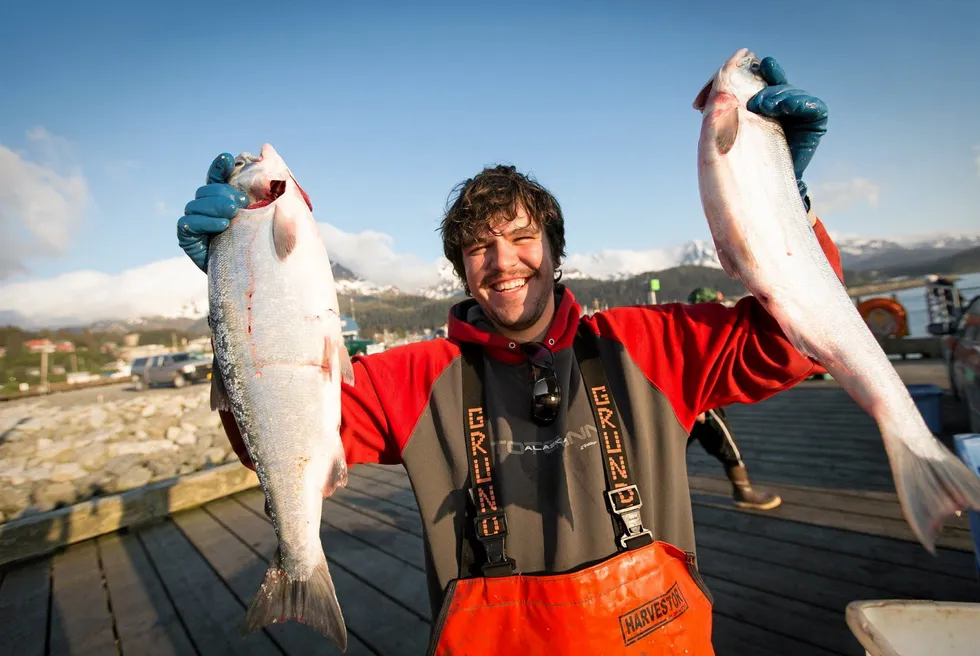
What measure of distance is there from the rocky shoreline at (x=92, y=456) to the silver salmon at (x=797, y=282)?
24.7 ft

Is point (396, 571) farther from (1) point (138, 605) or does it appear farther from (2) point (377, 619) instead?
(1) point (138, 605)

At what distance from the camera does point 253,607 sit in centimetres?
173

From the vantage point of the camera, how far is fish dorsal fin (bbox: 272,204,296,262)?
184 centimetres

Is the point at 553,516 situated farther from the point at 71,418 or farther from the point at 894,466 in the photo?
the point at 71,418

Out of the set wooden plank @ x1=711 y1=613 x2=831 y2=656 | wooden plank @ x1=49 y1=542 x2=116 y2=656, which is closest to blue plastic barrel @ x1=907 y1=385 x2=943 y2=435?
wooden plank @ x1=711 y1=613 x2=831 y2=656

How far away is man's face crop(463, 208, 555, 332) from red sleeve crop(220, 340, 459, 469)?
0.29 m

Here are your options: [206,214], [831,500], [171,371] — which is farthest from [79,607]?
[171,371]

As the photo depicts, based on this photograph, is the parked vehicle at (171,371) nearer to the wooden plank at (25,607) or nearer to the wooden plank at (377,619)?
the wooden plank at (25,607)

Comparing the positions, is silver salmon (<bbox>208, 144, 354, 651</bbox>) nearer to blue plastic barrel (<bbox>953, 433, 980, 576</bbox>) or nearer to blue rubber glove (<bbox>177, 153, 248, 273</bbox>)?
blue rubber glove (<bbox>177, 153, 248, 273</bbox>)

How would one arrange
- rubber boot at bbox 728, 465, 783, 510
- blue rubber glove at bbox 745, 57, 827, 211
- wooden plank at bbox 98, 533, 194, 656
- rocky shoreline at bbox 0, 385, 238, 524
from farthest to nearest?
rocky shoreline at bbox 0, 385, 238, 524 < rubber boot at bbox 728, 465, 783, 510 < wooden plank at bbox 98, 533, 194, 656 < blue rubber glove at bbox 745, 57, 827, 211

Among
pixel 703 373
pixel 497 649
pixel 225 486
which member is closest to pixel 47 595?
pixel 225 486

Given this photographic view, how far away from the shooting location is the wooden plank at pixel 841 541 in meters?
3.21

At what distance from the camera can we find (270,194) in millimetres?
2018

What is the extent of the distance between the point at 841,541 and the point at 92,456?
9693 mm
